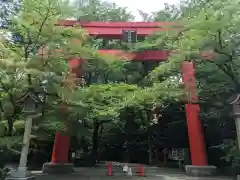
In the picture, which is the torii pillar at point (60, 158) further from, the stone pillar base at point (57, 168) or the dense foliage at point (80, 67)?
the dense foliage at point (80, 67)

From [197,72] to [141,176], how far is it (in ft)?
21.0

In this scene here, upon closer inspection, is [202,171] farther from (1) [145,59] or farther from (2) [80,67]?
(2) [80,67]

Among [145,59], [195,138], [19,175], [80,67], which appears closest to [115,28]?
[145,59]

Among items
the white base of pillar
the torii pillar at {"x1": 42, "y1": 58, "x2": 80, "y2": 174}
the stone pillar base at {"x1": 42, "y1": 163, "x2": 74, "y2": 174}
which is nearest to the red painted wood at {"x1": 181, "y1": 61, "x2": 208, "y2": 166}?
the torii pillar at {"x1": 42, "y1": 58, "x2": 80, "y2": 174}

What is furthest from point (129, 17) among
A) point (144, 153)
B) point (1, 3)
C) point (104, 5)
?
point (1, 3)

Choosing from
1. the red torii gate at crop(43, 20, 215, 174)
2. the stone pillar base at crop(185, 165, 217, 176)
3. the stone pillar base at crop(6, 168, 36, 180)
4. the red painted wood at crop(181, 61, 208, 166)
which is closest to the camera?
the stone pillar base at crop(6, 168, 36, 180)

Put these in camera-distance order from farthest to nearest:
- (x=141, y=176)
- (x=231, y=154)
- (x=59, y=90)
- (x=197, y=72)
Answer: (x=197, y=72)
(x=141, y=176)
(x=59, y=90)
(x=231, y=154)

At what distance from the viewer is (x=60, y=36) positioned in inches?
462

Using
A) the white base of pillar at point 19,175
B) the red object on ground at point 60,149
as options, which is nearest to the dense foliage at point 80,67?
the white base of pillar at point 19,175

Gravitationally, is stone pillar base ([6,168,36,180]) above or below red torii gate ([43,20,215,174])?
below

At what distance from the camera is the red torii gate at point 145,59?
48.6 ft

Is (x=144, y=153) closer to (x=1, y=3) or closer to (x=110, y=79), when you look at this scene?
(x=110, y=79)

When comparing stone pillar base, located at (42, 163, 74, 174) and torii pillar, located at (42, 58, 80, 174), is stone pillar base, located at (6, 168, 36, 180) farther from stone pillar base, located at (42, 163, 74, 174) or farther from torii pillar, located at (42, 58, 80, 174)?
stone pillar base, located at (42, 163, 74, 174)

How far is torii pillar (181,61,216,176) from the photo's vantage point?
47.6ft
